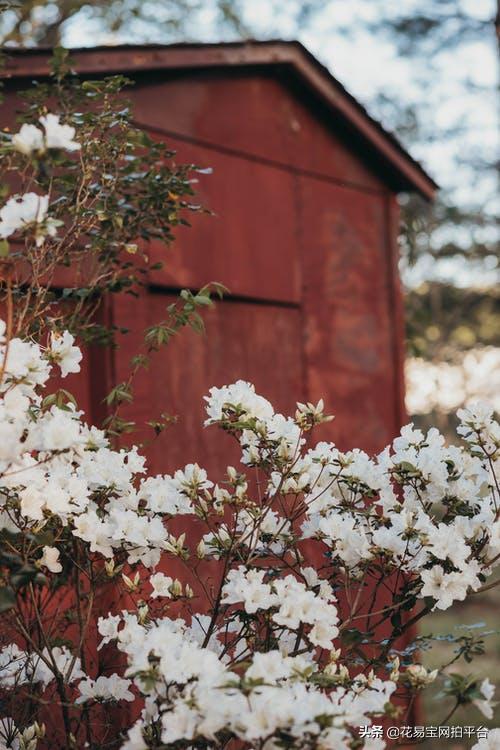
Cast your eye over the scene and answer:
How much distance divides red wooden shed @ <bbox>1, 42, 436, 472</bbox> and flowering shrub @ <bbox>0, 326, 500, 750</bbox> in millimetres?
1852

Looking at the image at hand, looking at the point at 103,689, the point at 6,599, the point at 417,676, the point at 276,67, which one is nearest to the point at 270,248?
the point at 276,67

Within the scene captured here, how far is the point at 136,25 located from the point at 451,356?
542cm

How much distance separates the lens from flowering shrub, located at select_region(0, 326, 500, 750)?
2.13m

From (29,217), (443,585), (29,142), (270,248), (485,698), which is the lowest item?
(485,698)

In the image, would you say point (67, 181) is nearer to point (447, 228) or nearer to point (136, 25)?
point (136, 25)

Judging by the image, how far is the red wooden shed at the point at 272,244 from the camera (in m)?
4.73

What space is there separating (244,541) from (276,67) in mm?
3780

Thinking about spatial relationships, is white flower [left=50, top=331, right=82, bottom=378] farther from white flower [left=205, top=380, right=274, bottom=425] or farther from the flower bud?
the flower bud

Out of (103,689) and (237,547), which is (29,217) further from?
(103,689)

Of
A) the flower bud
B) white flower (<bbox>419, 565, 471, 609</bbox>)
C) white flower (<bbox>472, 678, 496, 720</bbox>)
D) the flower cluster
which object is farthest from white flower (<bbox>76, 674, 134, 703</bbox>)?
the flower cluster

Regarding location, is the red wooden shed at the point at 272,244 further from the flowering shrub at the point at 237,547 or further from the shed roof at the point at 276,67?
the flowering shrub at the point at 237,547

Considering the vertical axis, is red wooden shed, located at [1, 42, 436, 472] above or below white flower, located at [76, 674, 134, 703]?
above

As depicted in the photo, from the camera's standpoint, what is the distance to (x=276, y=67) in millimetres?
5613

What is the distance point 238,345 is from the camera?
5.14m
